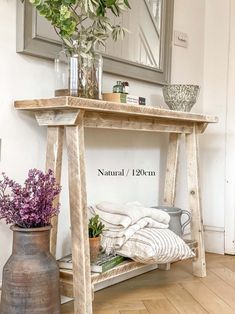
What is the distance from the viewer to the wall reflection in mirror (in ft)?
6.81

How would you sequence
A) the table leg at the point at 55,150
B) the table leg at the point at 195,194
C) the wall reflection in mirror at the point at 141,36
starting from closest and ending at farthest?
1. the table leg at the point at 55,150
2. the wall reflection in mirror at the point at 141,36
3. the table leg at the point at 195,194

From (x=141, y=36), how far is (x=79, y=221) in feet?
3.74

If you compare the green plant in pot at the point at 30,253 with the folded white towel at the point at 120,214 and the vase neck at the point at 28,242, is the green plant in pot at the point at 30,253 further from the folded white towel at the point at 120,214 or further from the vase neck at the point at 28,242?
the folded white towel at the point at 120,214

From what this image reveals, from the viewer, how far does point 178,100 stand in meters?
2.13

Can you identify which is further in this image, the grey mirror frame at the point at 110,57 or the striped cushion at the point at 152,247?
the striped cushion at the point at 152,247

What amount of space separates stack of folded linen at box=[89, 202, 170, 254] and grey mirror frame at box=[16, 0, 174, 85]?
626 mm

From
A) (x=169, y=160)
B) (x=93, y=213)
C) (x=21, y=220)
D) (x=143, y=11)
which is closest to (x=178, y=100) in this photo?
(x=169, y=160)

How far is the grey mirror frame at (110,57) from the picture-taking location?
156 cm

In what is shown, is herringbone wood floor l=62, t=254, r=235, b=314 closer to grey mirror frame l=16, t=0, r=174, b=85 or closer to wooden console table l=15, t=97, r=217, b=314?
wooden console table l=15, t=97, r=217, b=314

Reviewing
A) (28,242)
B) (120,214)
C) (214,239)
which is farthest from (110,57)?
(214,239)

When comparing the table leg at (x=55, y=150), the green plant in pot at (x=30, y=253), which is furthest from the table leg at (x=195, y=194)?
the green plant in pot at (x=30, y=253)

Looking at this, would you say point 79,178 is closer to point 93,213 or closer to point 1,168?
point 1,168

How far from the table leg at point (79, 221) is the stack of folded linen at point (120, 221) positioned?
30 cm

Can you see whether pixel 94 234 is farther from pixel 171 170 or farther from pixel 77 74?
pixel 171 170
